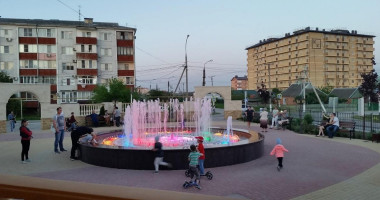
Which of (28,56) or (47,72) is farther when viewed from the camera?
(47,72)

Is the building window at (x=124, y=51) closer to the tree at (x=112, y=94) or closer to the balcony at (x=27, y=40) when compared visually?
the tree at (x=112, y=94)

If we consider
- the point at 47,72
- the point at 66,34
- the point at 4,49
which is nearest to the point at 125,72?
the point at 66,34

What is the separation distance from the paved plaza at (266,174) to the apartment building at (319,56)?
8443cm

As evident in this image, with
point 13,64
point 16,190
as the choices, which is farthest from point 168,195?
point 13,64

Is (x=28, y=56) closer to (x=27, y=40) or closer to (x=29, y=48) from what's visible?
(x=29, y=48)

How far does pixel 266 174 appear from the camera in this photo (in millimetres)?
10211

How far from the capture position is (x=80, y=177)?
10117 mm

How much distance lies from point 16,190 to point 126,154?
9.66 meters

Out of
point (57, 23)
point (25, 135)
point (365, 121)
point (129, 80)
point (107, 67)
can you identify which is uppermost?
point (57, 23)

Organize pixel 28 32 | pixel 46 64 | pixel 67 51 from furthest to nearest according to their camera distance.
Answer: pixel 67 51 → pixel 46 64 → pixel 28 32

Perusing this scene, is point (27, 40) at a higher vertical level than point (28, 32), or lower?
lower

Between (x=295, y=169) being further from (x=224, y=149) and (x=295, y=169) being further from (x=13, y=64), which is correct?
(x=13, y=64)

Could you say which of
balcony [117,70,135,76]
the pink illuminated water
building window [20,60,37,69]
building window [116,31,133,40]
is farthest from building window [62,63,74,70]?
the pink illuminated water

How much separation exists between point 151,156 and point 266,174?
370 cm
